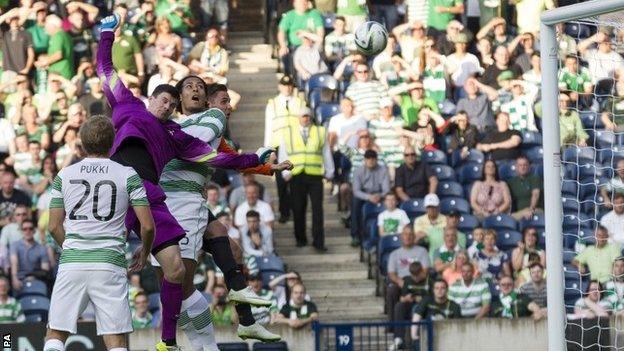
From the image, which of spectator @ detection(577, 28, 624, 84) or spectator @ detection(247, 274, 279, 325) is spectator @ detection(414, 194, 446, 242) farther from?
spectator @ detection(577, 28, 624, 84)

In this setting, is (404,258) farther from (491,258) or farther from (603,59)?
(603,59)

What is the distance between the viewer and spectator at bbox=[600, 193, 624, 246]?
65.2ft

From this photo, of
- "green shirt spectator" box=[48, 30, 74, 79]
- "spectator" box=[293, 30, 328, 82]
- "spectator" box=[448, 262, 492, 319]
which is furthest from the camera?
"spectator" box=[293, 30, 328, 82]

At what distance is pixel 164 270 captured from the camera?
41.6ft

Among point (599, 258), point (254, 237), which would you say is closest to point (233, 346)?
point (254, 237)

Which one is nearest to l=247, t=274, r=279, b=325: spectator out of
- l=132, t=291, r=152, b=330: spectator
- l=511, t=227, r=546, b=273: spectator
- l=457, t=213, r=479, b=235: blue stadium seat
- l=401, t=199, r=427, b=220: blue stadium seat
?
l=132, t=291, r=152, b=330: spectator

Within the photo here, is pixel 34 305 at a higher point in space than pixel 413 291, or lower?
higher

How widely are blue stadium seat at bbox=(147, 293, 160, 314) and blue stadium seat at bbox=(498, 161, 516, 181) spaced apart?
4842mm

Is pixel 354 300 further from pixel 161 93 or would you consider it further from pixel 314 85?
pixel 161 93

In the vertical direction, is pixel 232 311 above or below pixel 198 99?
below

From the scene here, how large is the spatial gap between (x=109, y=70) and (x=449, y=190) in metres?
9.31

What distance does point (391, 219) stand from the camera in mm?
20734

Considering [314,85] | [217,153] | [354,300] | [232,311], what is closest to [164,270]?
[217,153]

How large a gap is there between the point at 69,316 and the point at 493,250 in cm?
955
